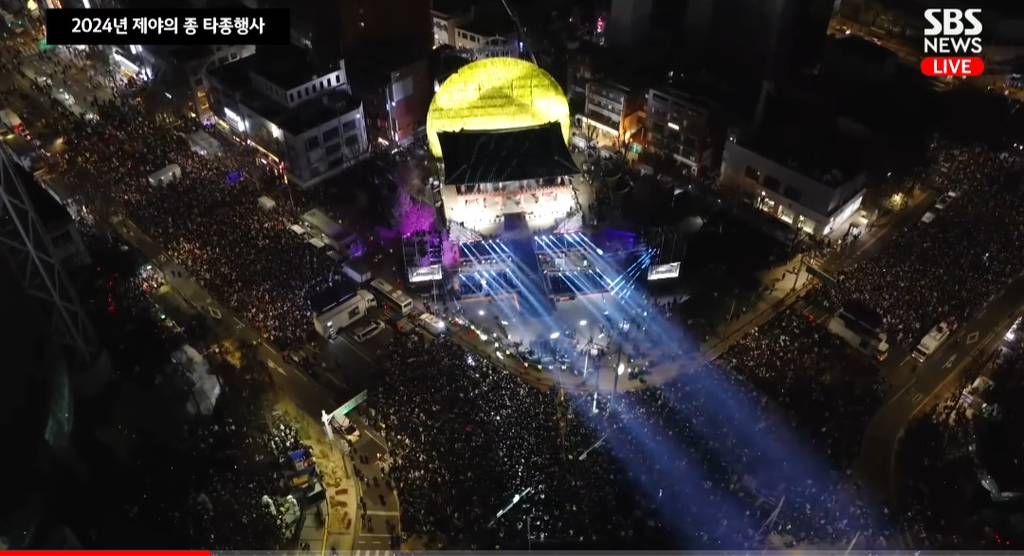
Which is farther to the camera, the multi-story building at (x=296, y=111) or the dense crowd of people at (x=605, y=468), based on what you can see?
the multi-story building at (x=296, y=111)

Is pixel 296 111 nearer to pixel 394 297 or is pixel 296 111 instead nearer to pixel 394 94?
pixel 394 94

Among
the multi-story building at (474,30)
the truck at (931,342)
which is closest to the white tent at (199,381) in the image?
the multi-story building at (474,30)

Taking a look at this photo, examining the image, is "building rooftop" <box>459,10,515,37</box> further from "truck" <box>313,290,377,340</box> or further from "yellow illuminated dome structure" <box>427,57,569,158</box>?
"truck" <box>313,290,377,340</box>

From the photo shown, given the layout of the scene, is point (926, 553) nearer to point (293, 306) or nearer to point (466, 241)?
point (466, 241)

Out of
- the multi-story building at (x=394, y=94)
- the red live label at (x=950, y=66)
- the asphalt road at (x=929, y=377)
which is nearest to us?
the asphalt road at (x=929, y=377)

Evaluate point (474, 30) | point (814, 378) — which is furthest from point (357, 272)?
point (474, 30)
